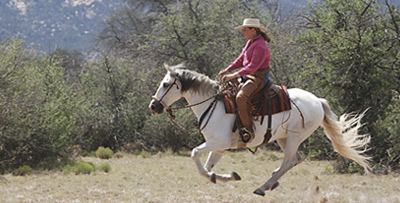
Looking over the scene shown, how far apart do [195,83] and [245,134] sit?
117 centimetres

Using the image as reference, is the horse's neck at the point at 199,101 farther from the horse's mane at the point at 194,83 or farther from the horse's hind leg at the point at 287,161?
the horse's hind leg at the point at 287,161

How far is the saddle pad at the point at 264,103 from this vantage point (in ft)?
22.8

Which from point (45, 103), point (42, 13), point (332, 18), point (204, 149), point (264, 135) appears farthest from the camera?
point (42, 13)

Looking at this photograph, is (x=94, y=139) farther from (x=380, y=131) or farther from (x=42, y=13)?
(x=42, y=13)

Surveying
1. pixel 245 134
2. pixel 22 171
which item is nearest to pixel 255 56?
pixel 245 134

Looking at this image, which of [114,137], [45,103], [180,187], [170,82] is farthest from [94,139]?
[170,82]

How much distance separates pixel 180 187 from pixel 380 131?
6056 millimetres

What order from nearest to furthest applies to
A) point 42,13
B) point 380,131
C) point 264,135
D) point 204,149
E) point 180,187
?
1. point 204,149
2. point 264,135
3. point 180,187
4. point 380,131
5. point 42,13

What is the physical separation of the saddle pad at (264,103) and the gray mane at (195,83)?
29cm

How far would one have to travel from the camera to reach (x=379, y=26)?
1311 cm

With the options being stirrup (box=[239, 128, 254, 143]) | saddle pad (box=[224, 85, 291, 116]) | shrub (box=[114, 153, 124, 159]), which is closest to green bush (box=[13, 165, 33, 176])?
shrub (box=[114, 153, 124, 159])

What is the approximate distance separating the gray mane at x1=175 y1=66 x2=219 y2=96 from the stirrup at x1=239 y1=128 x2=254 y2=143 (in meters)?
0.82

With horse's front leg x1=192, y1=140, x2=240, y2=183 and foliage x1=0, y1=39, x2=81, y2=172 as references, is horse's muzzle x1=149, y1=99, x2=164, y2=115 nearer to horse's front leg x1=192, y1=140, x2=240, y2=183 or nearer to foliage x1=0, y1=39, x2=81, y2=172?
horse's front leg x1=192, y1=140, x2=240, y2=183

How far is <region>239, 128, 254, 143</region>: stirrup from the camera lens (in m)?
6.70
